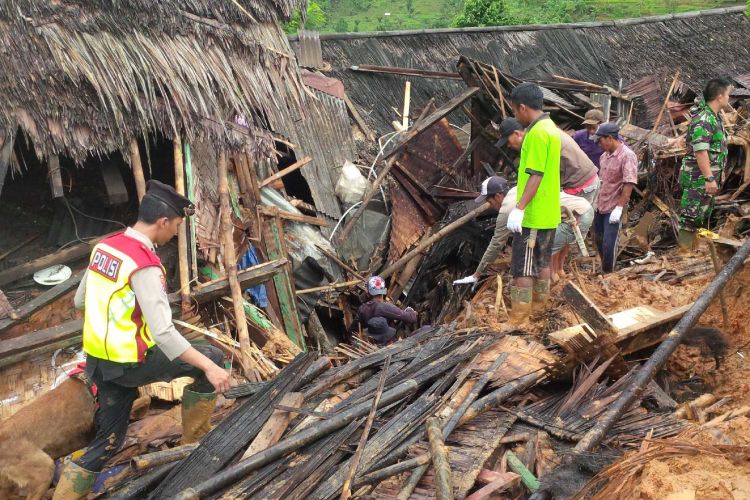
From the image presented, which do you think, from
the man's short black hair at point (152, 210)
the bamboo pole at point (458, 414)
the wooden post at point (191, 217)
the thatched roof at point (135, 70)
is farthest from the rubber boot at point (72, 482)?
the thatched roof at point (135, 70)

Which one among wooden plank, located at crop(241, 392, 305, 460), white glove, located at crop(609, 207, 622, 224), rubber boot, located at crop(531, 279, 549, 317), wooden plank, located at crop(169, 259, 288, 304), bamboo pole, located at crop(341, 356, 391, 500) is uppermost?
wooden plank, located at crop(169, 259, 288, 304)

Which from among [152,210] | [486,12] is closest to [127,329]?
[152,210]

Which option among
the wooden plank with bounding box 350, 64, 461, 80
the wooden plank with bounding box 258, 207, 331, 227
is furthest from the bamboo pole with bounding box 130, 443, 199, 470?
the wooden plank with bounding box 350, 64, 461, 80

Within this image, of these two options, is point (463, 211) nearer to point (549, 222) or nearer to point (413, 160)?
point (413, 160)

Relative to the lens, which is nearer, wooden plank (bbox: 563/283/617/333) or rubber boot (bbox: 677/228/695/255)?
wooden plank (bbox: 563/283/617/333)

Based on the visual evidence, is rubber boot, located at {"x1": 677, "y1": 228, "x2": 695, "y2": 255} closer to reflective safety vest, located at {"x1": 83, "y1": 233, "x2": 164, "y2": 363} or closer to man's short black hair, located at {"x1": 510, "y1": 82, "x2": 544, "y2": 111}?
man's short black hair, located at {"x1": 510, "y1": 82, "x2": 544, "y2": 111}

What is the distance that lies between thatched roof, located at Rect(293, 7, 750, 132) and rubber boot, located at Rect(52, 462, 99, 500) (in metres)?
7.71

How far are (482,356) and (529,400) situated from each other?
524mm

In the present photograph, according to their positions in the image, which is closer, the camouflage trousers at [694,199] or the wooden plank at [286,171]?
the camouflage trousers at [694,199]

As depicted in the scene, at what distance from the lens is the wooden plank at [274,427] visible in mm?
3553

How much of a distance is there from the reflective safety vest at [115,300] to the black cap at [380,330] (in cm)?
331

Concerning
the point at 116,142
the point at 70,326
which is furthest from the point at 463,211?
the point at 70,326

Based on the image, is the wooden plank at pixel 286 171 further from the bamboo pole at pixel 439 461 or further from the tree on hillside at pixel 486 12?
the tree on hillside at pixel 486 12

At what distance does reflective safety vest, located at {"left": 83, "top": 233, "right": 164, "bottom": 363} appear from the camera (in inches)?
130
